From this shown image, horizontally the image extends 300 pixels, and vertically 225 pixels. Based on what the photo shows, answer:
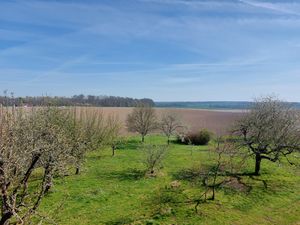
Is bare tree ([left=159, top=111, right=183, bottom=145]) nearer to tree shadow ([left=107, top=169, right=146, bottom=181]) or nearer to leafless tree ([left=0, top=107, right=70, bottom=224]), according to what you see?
tree shadow ([left=107, top=169, right=146, bottom=181])

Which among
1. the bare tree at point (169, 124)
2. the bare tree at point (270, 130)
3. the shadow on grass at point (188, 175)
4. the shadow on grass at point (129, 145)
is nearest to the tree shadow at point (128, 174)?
the shadow on grass at point (188, 175)

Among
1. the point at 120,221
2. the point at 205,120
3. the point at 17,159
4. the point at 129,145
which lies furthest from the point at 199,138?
the point at 17,159

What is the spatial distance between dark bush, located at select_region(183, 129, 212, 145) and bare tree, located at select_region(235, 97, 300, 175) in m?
19.1

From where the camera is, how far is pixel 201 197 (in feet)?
66.5

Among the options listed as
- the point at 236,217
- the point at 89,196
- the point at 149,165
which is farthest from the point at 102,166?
the point at 236,217

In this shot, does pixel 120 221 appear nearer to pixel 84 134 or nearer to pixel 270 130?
pixel 84 134

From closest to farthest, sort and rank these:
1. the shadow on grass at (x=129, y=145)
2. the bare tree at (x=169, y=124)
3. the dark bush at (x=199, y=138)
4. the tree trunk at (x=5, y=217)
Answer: the tree trunk at (x=5, y=217) < the shadow on grass at (x=129, y=145) < the bare tree at (x=169, y=124) < the dark bush at (x=199, y=138)

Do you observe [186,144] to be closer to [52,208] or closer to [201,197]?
[201,197]

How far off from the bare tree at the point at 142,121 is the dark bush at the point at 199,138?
538 centimetres

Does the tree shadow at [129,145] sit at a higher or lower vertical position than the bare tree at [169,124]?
lower

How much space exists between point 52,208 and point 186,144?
31.0 m

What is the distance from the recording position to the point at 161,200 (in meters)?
19.7

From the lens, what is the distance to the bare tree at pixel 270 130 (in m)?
25.3

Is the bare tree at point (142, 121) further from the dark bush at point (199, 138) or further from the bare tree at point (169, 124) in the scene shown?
the dark bush at point (199, 138)
